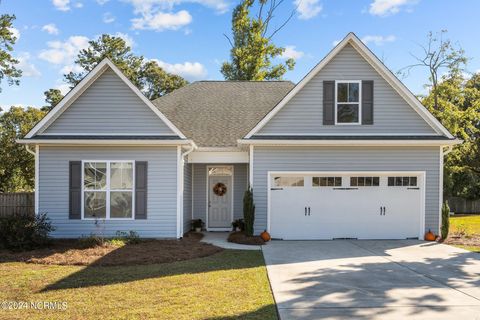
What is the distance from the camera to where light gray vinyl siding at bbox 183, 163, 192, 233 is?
1468 centimetres

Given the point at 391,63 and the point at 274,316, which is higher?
the point at 391,63

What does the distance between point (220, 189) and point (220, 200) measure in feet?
1.46

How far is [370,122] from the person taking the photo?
46.3 ft

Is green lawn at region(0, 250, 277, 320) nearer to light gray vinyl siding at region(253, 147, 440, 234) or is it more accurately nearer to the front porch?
light gray vinyl siding at region(253, 147, 440, 234)

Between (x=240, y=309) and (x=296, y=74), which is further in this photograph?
(x=296, y=74)

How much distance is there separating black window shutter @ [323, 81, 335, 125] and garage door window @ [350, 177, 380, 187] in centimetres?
207

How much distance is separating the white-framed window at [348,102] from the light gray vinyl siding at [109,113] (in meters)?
5.71

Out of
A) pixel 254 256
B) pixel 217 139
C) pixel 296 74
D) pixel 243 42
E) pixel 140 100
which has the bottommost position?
pixel 254 256

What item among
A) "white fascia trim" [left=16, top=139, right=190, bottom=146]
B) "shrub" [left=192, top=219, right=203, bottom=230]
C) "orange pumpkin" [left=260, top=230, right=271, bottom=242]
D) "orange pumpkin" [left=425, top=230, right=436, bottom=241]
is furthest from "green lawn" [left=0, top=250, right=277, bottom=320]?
"orange pumpkin" [left=425, top=230, right=436, bottom=241]

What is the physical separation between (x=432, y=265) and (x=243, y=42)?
25.4 meters

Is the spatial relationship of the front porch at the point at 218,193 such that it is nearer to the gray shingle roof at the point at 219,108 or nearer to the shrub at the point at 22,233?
the gray shingle roof at the point at 219,108

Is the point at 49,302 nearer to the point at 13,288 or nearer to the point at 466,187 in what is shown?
the point at 13,288

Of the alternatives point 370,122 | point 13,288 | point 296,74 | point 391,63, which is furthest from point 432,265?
point 296,74

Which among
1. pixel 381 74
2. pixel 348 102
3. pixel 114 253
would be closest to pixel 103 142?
pixel 114 253
